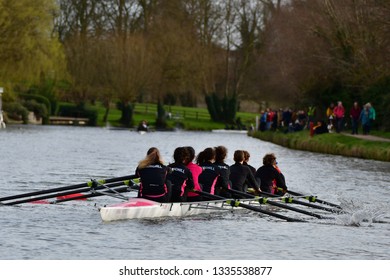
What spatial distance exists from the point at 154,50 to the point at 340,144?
49.7 meters

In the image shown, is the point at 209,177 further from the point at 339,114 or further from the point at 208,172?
the point at 339,114

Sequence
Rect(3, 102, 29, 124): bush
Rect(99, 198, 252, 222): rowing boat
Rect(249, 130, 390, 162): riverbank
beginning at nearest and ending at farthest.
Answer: Rect(99, 198, 252, 222): rowing boat
Rect(249, 130, 390, 162): riverbank
Rect(3, 102, 29, 124): bush

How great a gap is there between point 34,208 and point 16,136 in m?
36.5

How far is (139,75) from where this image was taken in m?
91.9

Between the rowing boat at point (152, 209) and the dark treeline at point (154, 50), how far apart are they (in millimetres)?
46960

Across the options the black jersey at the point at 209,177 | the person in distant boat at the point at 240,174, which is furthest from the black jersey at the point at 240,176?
the black jersey at the point at 209,177

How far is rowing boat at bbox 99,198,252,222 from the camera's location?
19922mm

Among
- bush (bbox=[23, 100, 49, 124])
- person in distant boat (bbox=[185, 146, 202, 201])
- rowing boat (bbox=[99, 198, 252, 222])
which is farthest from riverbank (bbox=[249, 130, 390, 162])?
bush (bbox=[23, 100, 49, 124])

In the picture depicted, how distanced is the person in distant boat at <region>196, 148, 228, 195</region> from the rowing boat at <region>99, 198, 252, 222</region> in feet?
1.13

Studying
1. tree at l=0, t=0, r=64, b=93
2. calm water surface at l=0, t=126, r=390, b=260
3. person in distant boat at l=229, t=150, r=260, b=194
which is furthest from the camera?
tree at l=0, t=0, r=64, b=93

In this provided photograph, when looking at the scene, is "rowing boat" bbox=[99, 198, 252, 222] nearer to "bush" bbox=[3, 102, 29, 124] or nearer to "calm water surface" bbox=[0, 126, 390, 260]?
"calm water surface" bbox=[0, 126, 390, 260]

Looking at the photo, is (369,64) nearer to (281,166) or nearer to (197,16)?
(281,166)

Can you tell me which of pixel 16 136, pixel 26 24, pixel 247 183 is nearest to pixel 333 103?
pixel 16 136

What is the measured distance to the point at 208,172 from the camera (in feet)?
72.4
